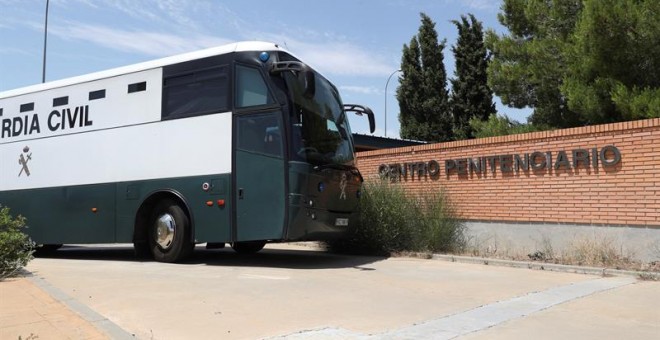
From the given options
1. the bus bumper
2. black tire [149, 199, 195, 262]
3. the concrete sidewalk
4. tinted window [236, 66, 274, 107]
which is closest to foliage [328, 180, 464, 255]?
the bus bumper

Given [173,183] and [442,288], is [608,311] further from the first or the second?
[173,183]

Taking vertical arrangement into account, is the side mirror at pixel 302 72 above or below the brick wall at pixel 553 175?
above

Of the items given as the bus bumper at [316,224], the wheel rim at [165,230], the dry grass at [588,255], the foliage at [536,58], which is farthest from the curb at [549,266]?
the foliage at [536,58]

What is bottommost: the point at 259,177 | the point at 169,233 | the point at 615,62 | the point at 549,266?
the point at 549,266

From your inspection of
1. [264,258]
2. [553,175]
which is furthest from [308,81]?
[553,175]

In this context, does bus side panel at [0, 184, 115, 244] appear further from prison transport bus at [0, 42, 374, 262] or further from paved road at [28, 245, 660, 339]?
paved road at [28, 245, 660, 339]

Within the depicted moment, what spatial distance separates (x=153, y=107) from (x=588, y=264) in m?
8.63

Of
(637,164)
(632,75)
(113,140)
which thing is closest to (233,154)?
(113,140)

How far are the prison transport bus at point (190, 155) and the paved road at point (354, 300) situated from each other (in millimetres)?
900

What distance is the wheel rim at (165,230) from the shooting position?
1051cm

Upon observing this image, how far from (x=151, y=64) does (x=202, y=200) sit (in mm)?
3105

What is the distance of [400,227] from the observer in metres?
12.6

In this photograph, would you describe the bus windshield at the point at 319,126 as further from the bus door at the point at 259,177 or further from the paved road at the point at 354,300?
the paved road at the point at 354,300

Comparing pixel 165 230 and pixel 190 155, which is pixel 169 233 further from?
pixel 190 155
